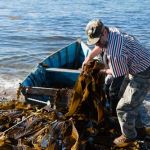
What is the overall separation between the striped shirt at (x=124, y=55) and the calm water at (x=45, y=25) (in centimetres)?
669

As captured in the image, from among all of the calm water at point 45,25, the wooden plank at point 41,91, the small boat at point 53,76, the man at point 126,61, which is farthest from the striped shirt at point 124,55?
the calm water at point 45,25

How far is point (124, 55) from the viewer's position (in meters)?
6.72

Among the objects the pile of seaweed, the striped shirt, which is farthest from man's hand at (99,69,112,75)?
the striped shirt

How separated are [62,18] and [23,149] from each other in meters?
20.8

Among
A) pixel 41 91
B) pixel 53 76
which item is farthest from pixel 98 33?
pixel 53 76

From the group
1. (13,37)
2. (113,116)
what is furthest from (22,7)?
(113,116)

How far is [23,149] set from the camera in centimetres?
748

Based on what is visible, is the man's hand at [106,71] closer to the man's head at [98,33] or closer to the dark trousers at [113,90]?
the man's head at [98,33]

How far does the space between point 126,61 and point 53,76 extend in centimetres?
460

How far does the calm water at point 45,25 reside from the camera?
16.4m

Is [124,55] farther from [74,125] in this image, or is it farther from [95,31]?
[74,125]

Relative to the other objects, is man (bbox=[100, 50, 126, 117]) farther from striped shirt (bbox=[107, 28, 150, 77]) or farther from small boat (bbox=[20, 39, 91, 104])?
striped shirt (bbox=[107, 28, 150, 77])

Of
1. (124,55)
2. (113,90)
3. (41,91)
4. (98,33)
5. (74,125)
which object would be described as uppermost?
(98,33)

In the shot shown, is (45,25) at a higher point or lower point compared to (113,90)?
higher
